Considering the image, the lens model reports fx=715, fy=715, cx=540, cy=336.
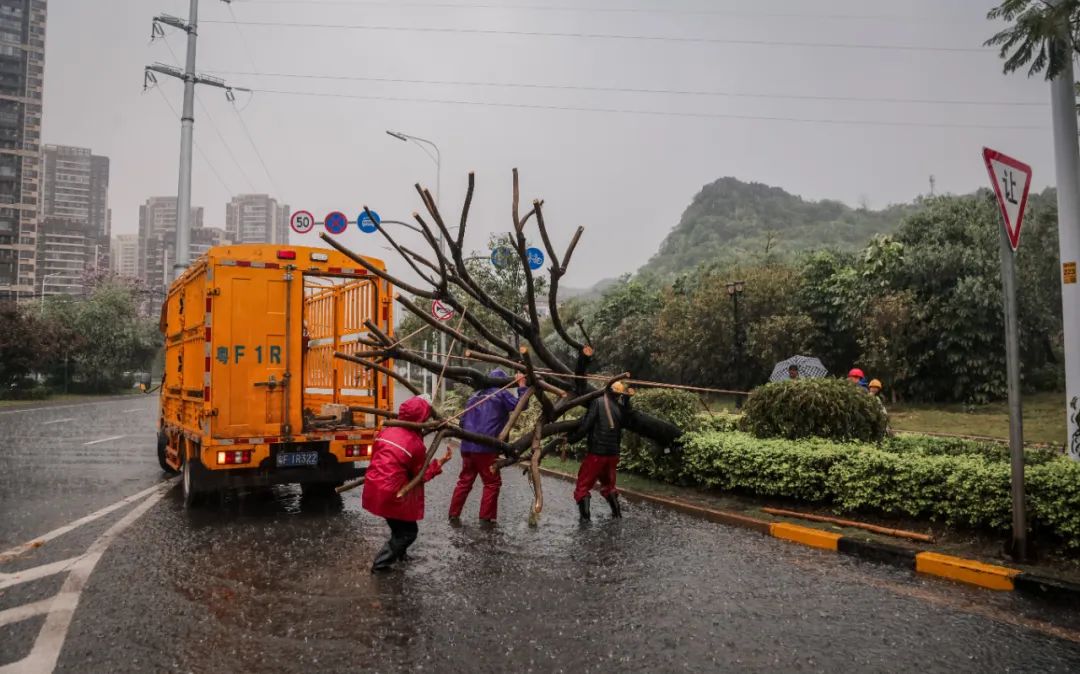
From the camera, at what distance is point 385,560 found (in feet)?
19.6

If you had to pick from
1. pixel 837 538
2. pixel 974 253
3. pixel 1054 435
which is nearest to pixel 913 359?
pixel 974 253

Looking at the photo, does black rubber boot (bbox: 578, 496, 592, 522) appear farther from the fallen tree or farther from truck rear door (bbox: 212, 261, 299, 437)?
truck rear door (bbox: 212, 261, 299, 437)

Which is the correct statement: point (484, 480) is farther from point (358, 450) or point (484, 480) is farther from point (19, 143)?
point (19, 143)

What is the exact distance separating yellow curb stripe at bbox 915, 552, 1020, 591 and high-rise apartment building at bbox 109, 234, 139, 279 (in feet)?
432

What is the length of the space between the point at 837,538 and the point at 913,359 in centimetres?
2232

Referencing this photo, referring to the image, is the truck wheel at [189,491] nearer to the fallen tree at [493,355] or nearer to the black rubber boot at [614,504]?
the fallen tree at [493,355]

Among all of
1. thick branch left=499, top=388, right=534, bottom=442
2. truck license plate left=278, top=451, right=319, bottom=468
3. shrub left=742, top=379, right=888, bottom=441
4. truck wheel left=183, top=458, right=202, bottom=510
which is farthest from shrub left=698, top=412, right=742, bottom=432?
truck wheel left=183, top=458, right=202, bottom=510

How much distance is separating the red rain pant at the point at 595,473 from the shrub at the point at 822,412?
97.5 inches

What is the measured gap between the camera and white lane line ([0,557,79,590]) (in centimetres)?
562

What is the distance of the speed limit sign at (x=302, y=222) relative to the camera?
20.4 meters

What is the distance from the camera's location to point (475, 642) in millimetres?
4438

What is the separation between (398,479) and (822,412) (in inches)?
215

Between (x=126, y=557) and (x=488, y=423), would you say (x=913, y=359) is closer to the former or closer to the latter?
(x=488, y=423)

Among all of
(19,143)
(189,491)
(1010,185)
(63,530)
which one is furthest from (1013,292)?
(19,143)
